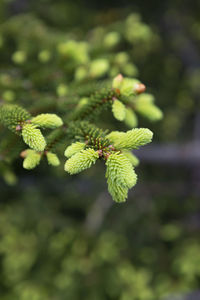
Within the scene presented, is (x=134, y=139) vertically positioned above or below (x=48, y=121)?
above

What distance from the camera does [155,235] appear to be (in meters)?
5.17

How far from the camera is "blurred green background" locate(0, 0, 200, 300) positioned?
3371 millimetres

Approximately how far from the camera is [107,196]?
18.4 ft

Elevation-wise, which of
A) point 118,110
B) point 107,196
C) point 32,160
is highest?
point 118,110

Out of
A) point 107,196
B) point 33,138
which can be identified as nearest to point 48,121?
point 33,138

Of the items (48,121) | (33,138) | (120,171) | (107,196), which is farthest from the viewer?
(107,196)

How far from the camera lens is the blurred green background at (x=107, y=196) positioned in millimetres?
3371

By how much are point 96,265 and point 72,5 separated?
15.3ft

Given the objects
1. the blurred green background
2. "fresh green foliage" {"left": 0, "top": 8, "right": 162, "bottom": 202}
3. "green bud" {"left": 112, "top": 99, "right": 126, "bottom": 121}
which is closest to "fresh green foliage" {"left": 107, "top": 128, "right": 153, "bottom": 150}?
"fresh green foliage" {"left": 0, "top": 8, "right": 162, "bottom": 202}

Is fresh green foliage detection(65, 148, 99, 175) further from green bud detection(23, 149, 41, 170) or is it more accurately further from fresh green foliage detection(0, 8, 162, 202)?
green bud detection(23, 149, 41, 170)

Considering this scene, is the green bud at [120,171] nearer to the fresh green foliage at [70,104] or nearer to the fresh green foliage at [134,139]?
the fresh green foliage at [70,104]

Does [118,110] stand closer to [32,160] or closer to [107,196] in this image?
[32,160]

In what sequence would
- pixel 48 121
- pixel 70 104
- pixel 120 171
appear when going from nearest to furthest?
pixel 120 171 → pixel 48 121 → pixel 70 104

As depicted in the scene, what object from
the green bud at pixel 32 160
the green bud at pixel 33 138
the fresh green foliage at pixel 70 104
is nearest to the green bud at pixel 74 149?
the fresh green foliage at pixel 70 104
